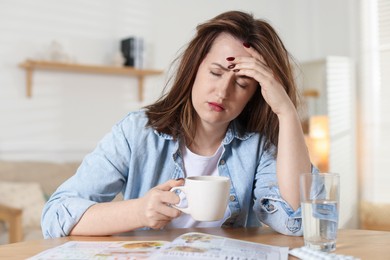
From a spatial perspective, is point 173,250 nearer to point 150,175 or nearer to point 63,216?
point 63,216

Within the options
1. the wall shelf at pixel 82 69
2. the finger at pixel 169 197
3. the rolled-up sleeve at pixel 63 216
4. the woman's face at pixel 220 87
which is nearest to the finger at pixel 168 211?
the finger at pixel 169 197

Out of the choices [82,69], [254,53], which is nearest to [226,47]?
[254,53]

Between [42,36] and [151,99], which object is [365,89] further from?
[42,36]

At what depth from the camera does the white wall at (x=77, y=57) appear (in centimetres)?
317

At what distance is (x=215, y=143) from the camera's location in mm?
1321

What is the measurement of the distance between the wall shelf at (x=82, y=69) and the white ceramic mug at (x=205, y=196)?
8.14ft

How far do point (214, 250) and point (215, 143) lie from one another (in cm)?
54

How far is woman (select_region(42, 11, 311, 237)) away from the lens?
109 centimetres

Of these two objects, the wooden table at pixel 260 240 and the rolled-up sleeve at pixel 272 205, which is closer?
the wooden table at pixel 260 240

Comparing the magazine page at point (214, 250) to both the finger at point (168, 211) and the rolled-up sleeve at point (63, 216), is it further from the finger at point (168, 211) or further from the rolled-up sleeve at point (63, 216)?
the rolled-up sleeve at point (63, 216)

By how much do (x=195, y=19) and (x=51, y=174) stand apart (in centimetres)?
173

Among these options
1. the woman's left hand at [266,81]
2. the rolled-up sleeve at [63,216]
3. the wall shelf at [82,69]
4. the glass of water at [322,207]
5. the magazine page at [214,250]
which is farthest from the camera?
the wall shelf at [82,69]

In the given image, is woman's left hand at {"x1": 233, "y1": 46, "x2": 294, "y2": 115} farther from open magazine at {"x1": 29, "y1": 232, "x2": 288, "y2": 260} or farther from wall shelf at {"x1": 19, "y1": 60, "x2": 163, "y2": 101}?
wall shelf at {"x1": 19, "y1": 60, "x2": 163, "y2": 101}

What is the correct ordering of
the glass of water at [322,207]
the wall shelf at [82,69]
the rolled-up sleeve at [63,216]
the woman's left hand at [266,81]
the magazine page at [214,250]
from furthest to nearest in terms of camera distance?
the wall shelf at [82,69]
the woman's left hand at [266,81]
the rolled-up sleeve at [63,216]
the glass of water at [322,207]
the magazine page at [214,250]
